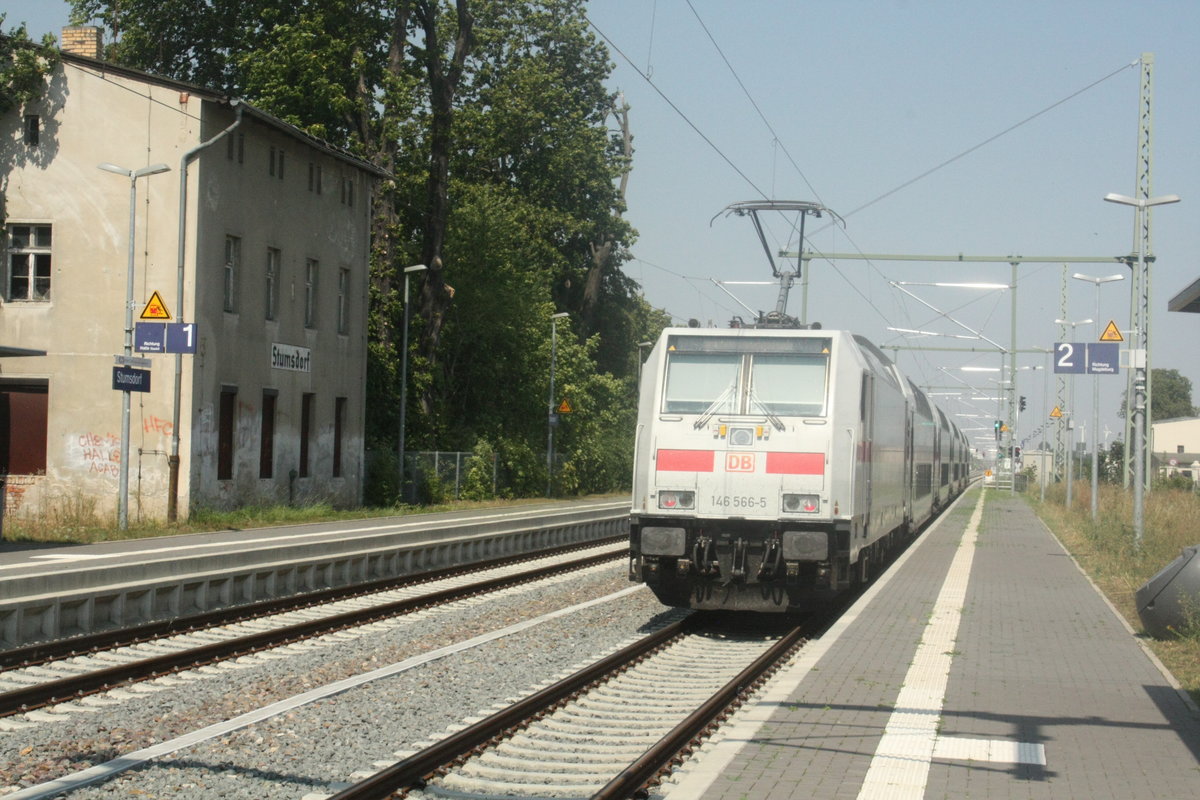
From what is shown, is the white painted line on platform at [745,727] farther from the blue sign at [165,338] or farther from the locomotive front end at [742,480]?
the blue sign at [165,338]

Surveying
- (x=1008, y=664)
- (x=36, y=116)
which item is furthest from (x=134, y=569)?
(x=36, y=116)

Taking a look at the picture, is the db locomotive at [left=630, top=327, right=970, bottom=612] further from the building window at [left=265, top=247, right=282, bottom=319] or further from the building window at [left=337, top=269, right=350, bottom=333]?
the building window at [left=337, top=269, right=350, bottom=333]

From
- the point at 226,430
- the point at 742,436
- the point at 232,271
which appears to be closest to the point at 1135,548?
the point at 742,436

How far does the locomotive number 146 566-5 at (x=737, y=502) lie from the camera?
13.9 meters

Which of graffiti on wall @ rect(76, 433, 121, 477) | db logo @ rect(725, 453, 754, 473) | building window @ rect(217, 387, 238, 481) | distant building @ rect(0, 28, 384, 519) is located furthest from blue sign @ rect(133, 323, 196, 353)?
db logo @ rect(725, 453, 754, 473)

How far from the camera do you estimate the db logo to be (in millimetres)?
13953

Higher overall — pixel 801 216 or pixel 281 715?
pixel 801 216

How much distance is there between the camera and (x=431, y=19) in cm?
3941

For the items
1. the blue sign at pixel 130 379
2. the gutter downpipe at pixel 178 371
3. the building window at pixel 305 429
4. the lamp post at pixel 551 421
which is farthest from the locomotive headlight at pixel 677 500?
the lamp post at pixel 551 421

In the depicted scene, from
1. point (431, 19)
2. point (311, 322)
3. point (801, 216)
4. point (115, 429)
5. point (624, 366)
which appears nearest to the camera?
point (801, 216)

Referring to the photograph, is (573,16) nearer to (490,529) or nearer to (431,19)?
(431,19)

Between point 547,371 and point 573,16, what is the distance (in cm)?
1403

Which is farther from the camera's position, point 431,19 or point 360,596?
point 431,19

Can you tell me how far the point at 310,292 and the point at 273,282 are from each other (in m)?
2.02
